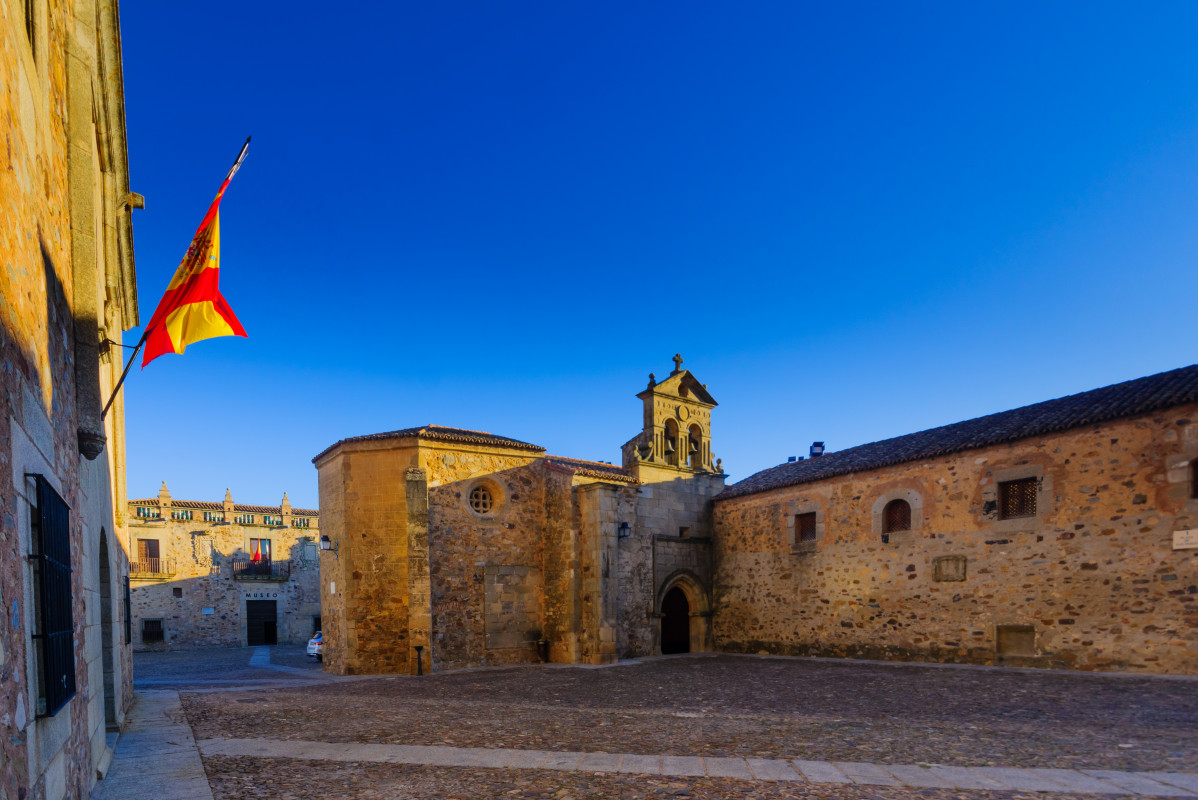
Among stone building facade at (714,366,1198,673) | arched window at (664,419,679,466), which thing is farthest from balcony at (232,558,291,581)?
stone building facade at (714,366,1198,673)

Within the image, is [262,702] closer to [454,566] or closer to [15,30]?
[454,566]

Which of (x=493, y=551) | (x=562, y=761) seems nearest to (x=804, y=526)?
(x=493, y=551)

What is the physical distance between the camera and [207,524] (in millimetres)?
31531

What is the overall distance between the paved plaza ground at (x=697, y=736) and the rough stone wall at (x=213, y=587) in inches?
738

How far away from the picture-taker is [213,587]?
30.7 meters

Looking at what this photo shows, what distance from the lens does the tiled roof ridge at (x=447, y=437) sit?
16641 mm

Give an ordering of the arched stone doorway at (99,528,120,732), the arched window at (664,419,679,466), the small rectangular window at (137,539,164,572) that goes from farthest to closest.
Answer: the small rectangular window at (137,539,164,572) < the arched window at (664,419,679,466) < the arched stone doorway at (99,528,120,732)

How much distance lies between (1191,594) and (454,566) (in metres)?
15.0

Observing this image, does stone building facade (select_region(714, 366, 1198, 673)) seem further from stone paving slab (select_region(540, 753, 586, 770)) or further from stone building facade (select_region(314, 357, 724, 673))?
stone paving slab (select_region(540, 753, 586, 770))

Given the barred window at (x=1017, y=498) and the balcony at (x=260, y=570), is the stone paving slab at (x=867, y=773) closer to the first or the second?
the barred window at (x=1017, y=498)

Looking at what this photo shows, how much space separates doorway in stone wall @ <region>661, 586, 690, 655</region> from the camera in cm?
2062

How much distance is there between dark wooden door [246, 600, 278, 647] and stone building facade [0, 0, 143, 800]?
90.7ft

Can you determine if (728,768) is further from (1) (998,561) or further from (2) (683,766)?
(1) (998,561)

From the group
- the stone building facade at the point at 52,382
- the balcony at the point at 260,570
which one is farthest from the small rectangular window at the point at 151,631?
the stone building facade at the point at 52,382
